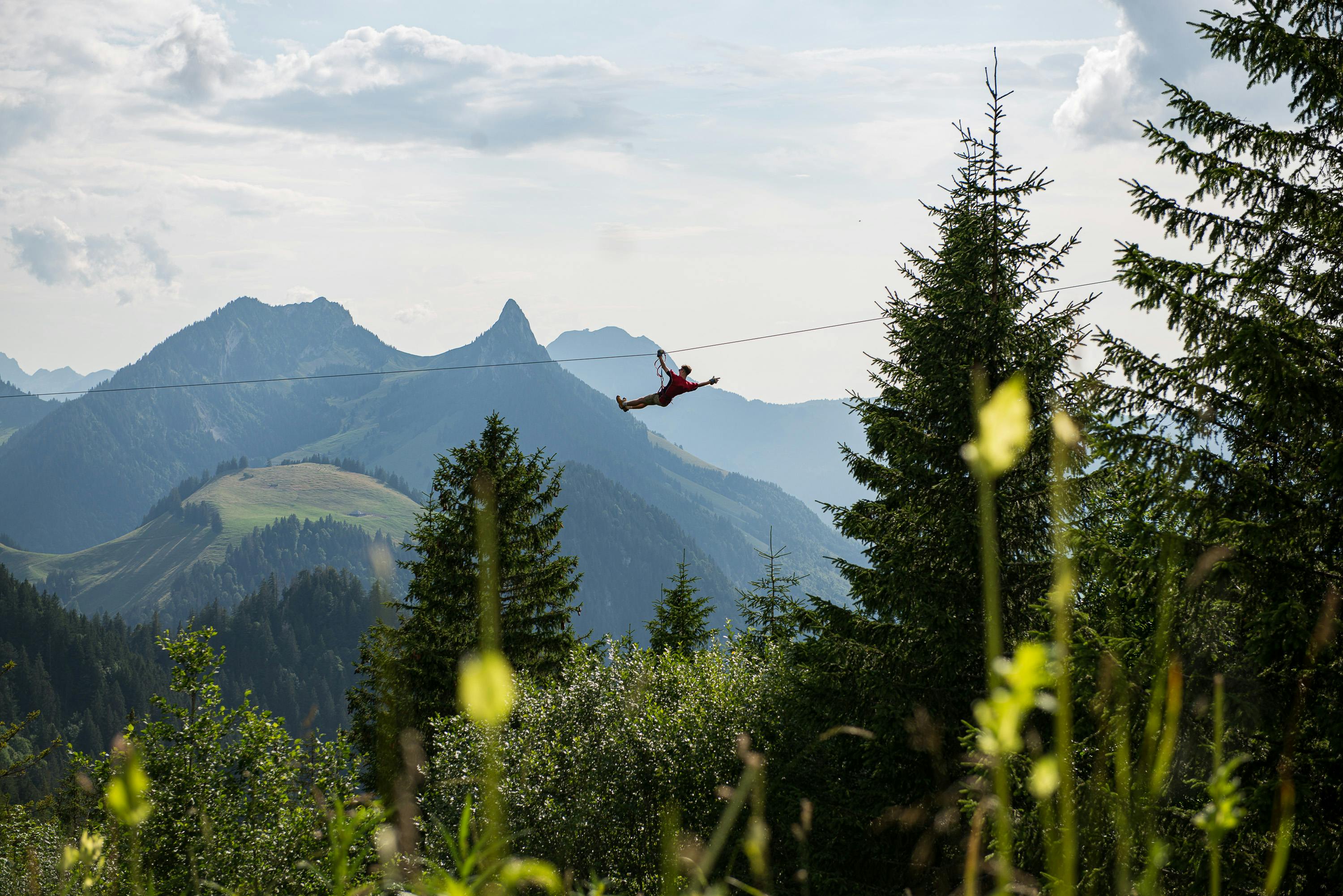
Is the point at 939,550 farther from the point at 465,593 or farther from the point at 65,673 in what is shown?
the point at 65,673

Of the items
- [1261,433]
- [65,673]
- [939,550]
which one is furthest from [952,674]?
[65,673]

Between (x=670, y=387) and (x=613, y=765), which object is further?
(x=613, y=765)

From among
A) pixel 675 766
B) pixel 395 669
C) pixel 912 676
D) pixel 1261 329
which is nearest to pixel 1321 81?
pixel 1261 329

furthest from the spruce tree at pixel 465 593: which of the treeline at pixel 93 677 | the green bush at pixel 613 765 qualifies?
the treeline at pixel 93 677

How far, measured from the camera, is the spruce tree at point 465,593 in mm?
24844

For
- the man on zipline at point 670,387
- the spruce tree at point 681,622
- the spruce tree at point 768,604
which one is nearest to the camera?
the man on zipline at point 670,387

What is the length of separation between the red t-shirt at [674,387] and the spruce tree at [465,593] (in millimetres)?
8735

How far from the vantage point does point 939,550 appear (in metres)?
14.5

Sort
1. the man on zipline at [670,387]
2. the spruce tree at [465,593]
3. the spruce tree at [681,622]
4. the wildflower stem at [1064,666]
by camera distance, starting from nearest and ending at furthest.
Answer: the wildflower stem at [1064,666] < the man on zipline at [670,387] < the spruce tree at [465,593] < the spruce tree at [681,622]

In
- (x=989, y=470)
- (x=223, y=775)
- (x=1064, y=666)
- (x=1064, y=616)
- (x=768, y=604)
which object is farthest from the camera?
(x=768, y=604)

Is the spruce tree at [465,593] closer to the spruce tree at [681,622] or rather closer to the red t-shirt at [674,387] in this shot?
the red t-shirt at [674,387]

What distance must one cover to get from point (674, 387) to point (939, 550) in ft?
18.2

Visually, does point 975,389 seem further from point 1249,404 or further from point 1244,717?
point 1244,717

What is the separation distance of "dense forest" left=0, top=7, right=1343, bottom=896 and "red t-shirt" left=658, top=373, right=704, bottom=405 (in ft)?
10.7
